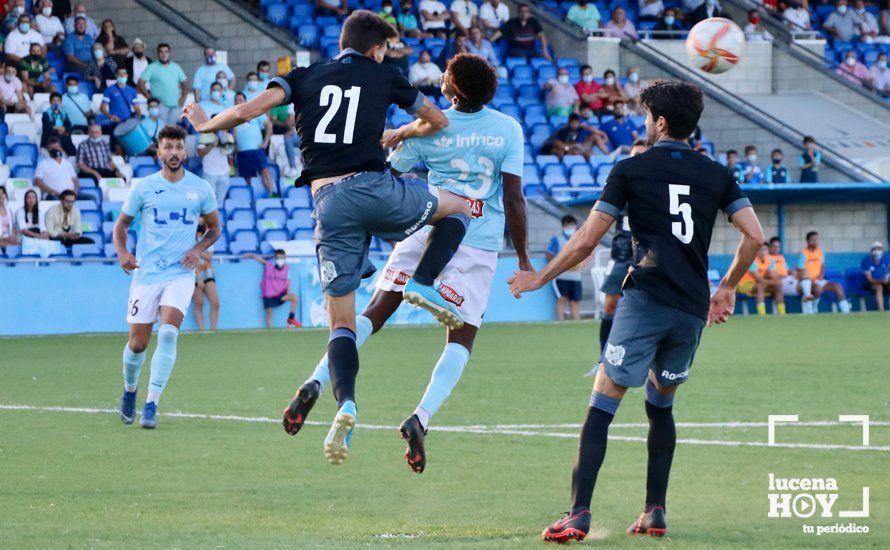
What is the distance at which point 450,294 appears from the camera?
337 inches

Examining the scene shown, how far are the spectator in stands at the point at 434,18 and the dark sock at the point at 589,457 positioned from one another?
79.5 feet

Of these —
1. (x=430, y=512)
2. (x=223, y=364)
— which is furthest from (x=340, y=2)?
(x=430, y=512)

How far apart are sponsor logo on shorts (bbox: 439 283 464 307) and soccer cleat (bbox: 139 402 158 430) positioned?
3.69 m

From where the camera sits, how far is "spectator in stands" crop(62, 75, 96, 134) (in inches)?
977

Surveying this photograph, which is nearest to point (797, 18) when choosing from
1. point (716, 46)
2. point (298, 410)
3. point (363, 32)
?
point (716, 46)

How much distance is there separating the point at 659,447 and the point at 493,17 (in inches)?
993

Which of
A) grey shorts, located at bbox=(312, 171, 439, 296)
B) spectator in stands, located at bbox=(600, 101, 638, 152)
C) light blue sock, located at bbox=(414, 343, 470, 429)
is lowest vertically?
spectator in stands, located at bbox=(600, 101, 638, 152)

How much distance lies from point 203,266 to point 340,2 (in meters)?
9.58

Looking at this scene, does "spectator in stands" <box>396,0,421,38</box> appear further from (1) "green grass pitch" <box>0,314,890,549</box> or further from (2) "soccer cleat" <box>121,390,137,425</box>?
(2) "soccer cleat" <box>121,390,137,425</box>

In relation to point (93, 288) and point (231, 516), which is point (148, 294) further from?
point (93, 288)

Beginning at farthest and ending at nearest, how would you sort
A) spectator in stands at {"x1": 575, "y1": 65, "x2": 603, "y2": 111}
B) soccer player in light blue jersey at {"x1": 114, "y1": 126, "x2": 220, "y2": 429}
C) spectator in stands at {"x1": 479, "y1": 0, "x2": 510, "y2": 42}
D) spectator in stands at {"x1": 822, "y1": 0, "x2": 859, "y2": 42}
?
spectator in stands at {"x1": 822, "y1": 0, "x2": 859, "y2": 42} < spectator in stands at {"x1": 479, "y1": 0, "x2": 510, "y2": 42} < spectator in stands at {"x1": 575, "y1": 65, "x2": 603, "y2": 111} < soccer player in light blue jersey at {"x1": 114, "y1": 126, "x2": 220, "y2": 429}

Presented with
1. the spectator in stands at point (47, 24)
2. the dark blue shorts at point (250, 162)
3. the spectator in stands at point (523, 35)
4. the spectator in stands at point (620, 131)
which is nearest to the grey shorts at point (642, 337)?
the dark blue shorts at point (250, 162)

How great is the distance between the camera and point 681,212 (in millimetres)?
6953

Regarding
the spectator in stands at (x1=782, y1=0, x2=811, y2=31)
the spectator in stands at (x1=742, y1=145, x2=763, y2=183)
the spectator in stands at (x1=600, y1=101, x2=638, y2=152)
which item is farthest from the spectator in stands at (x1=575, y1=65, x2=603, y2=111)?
the spectator in stands at (x1=782, y1=0, x2=811, y2=31)
